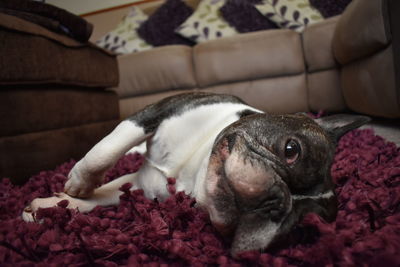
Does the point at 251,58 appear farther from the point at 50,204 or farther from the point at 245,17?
the point at 50,204

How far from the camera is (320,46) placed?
2.65 m

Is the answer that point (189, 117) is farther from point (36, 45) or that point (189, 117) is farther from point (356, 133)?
point (356, 133)

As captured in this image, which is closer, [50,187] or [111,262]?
[111,262]

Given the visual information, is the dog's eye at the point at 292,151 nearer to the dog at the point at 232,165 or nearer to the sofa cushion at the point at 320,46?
the dog at the point at 232,165

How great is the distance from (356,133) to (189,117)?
1098 millimetres

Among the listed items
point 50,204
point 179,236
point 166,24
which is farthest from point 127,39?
point 179,236

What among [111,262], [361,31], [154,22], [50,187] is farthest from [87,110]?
[154,22]

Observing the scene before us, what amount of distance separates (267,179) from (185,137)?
0.44m

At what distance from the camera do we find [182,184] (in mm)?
896

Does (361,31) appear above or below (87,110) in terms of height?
above

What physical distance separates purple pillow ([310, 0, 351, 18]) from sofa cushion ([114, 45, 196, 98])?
1308 mm

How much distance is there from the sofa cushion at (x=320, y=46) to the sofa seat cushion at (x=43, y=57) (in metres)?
1.82

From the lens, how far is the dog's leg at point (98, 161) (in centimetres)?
91

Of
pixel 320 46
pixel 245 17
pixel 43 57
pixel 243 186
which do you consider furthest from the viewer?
pixel 245 17
